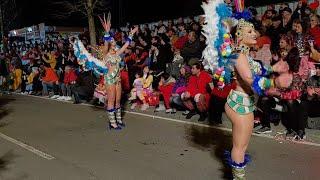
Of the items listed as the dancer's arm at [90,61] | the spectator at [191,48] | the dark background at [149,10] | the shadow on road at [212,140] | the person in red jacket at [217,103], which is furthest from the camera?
the dark background at [149,10]

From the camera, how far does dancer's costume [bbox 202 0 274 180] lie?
199 inches

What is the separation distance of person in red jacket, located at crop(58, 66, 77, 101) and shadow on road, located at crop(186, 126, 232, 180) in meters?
7.50

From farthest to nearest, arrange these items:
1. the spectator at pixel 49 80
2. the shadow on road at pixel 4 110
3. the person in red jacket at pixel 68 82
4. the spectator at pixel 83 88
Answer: the spectator at pixel 49 80, the person in red jacket at pixel 68 82, the spectator at pixel 83 88, the shadow on road at pixel 4 110

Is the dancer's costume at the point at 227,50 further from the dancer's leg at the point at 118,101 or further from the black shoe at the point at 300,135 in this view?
the dancer's leg at the point at 118,101

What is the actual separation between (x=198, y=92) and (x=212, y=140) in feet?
7.58

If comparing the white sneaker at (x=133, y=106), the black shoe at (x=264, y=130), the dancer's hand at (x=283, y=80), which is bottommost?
the white sneaker at (x=133, y=106)

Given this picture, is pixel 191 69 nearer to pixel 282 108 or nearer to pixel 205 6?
pixel 282 108

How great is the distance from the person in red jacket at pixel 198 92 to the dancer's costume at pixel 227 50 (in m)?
5.28

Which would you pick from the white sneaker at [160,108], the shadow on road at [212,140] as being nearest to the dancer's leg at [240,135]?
the shadow on road at [212,140]

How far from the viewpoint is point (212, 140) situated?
28.7 ft

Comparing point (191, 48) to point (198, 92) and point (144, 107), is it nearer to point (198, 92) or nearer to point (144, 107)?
point (144, 107)

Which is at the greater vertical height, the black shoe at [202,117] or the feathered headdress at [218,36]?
the feathered headdress at [218,36]

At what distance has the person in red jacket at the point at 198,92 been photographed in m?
10.7

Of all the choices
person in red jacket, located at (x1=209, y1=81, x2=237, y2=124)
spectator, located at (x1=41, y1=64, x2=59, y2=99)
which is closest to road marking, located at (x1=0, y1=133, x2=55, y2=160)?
person in red jacket, located at (x1=209, y1=81, x2=237, y2=124)
